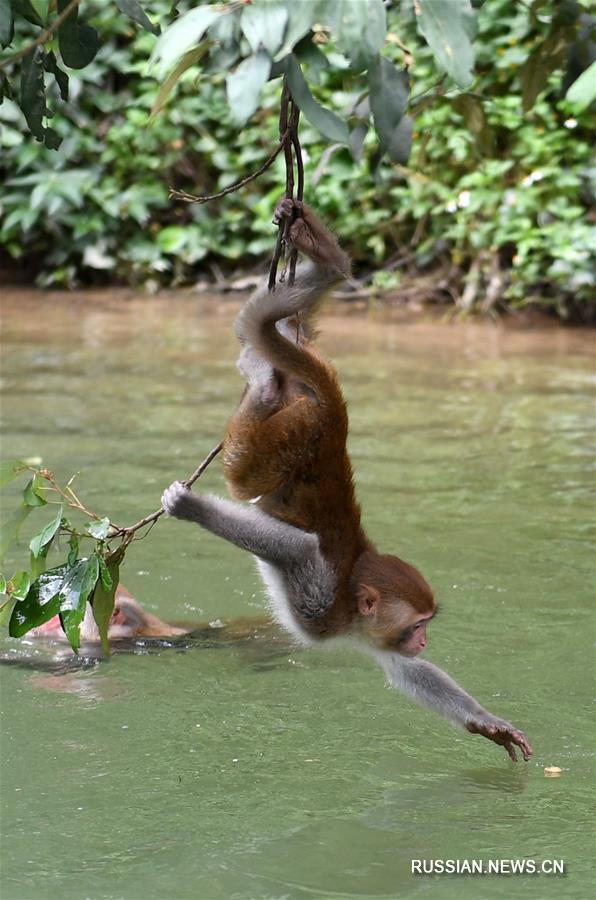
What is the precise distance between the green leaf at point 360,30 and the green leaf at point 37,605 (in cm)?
247

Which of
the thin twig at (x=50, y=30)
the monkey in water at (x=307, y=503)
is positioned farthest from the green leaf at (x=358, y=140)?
the thin twig at (x=50, y=30)

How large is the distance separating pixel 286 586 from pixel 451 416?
230 inches

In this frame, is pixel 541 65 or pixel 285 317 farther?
pixel 541 65

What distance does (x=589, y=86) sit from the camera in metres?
2.32

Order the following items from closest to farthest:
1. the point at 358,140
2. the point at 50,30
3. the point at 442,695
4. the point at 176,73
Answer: the point at 176,73 → the point at 50,30 → the point at 442,695 → the point at 358,140

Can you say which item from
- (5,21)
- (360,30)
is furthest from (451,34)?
(5,21)

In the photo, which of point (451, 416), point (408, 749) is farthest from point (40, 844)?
point (451, 416)

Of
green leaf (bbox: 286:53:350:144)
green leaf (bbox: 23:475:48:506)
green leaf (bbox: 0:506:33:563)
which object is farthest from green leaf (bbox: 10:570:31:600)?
green leaf (bbox: 286:53:350:144)

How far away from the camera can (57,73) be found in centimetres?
463

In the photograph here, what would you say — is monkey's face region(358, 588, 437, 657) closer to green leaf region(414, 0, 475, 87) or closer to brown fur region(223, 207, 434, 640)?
brown fur region(223, 207, 434, 640)

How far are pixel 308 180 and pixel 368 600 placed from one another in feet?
33.6

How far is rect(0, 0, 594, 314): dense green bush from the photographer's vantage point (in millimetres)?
14500

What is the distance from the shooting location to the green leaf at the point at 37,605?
4559 millimetres

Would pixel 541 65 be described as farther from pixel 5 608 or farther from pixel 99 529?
pixel 5 608
